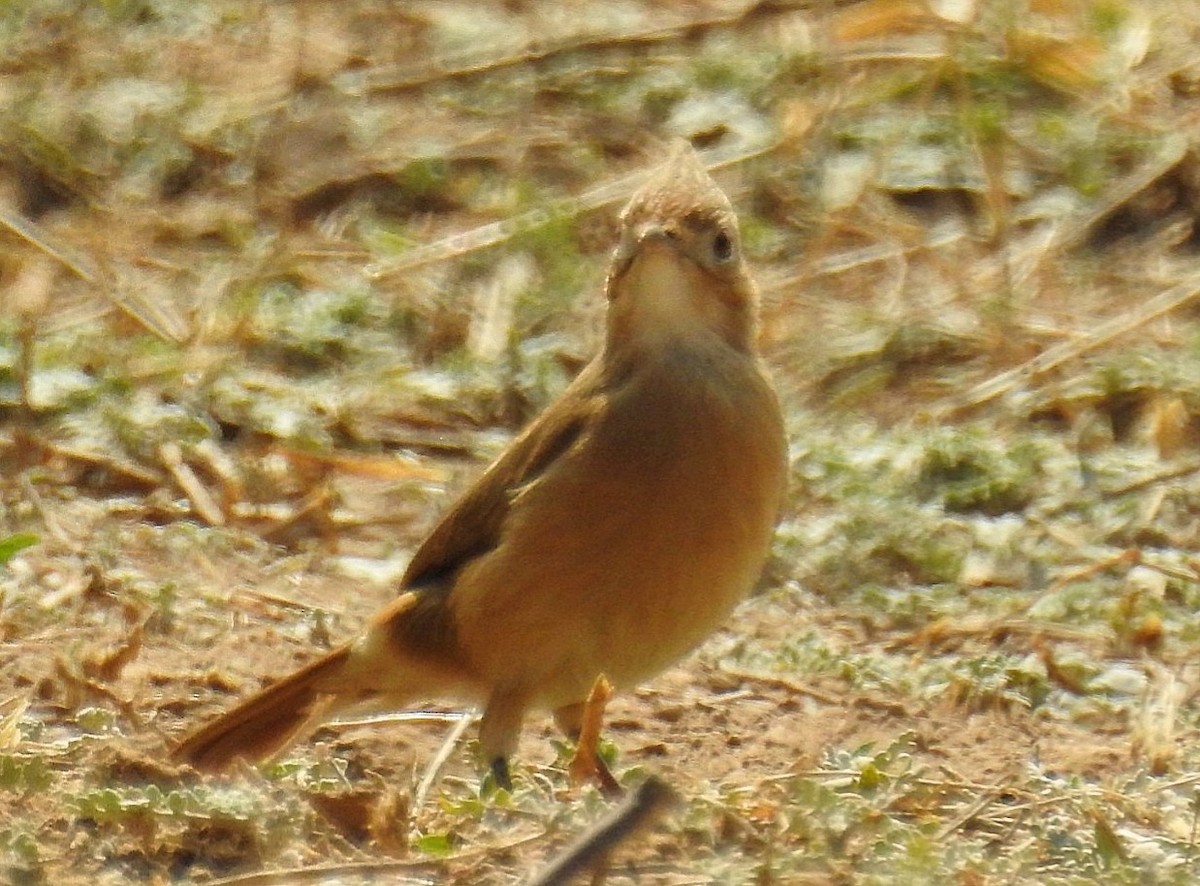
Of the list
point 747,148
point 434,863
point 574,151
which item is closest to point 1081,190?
point 747,148

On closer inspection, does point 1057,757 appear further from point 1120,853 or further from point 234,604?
point 234,604

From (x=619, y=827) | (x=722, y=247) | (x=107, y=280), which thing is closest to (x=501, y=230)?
(x=107, y=280)

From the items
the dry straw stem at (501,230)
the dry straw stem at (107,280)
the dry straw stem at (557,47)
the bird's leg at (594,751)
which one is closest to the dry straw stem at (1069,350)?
the dry straw stem at (501,230)

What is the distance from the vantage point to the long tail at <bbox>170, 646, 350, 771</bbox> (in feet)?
17.5

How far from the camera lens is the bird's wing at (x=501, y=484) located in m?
5.32

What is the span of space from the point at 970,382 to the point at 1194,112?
189 centimetres

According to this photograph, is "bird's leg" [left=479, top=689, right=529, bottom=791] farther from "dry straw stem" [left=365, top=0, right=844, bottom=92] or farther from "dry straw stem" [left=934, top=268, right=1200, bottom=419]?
"dry straw stem" [left=365, top=0, right=844, bottom=92]

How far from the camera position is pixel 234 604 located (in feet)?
20.6

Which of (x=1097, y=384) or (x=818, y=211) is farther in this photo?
(x=818, y=211)

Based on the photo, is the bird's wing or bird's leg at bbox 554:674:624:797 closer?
bird's leg at bbox 554:674:624:797

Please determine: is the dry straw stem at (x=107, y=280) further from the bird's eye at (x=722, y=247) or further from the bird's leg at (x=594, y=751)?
the bird's leg at (x=594, y=751)

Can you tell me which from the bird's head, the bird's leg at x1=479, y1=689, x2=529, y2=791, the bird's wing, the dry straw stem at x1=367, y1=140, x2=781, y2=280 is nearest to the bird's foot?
the bird's leg at x1=479, y1=689, x2=529, y2=791

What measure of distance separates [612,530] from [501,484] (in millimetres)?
463

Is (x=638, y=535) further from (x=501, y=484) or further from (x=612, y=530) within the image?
(x=501, y=484)
